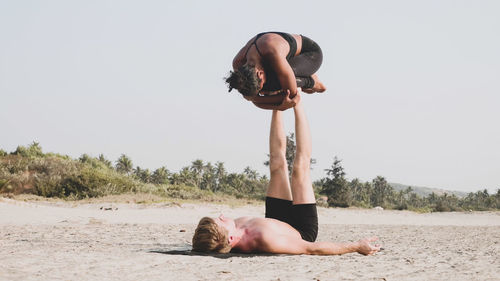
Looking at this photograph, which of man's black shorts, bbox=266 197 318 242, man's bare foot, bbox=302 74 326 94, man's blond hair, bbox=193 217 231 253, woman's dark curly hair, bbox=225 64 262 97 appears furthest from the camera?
man's bare foot, bbox=302 74 326 94

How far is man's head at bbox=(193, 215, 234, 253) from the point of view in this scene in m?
5.13

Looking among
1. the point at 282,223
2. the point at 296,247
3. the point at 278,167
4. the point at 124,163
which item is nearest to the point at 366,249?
the point at 296,247

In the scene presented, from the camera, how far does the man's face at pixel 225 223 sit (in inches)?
203

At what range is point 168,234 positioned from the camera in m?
8.34

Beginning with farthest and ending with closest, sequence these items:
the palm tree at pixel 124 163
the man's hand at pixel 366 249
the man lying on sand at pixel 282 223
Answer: the palm tree at pixel 124 163 → the man's hand at pixel 366 249 → the man lying on sand at pixel 282 223

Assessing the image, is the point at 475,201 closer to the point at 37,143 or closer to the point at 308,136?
the point at 37,143

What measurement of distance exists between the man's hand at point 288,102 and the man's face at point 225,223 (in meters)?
1.56

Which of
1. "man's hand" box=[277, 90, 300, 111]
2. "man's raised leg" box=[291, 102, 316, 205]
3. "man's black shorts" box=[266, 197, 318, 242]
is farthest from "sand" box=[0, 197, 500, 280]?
"man's hand" box=[277, 90, 300, 111]

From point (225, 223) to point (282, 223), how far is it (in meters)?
0.72

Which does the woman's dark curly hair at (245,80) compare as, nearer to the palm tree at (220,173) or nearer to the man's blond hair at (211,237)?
the man's blond hair at (211,237)

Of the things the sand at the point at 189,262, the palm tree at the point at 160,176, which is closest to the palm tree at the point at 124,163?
the palm tree at the point at 160,176

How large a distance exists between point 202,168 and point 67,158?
57252 millimetres

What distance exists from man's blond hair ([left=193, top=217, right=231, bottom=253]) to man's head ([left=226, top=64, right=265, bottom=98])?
1.58m

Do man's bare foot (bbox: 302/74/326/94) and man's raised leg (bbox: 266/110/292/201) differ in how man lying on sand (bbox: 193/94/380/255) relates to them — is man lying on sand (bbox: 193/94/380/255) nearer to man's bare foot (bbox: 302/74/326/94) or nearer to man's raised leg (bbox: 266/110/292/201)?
man's raised leg (bbox: 266/110/292/201)
